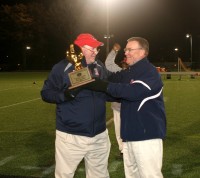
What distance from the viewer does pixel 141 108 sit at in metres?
4.18

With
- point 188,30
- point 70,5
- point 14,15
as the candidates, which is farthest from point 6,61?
point 188,30

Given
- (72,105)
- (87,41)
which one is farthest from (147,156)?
(87,41)

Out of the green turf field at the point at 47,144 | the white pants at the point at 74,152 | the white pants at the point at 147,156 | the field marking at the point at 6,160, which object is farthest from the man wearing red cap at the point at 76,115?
the field marking at the point at 6,160

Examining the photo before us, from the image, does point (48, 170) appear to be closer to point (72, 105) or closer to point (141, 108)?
point (72, 105)

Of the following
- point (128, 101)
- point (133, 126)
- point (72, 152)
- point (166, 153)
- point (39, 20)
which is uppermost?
point (39, 20)

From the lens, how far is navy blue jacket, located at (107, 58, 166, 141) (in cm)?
410

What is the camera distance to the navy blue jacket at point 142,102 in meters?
4.10

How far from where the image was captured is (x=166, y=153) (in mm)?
7391

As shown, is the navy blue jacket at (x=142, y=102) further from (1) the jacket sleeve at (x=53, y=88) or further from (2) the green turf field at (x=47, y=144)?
(2) the green turf field at (x=47, y=144)

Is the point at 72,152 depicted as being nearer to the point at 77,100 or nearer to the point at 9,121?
the point at 77,100

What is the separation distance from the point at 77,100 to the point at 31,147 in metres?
3.79

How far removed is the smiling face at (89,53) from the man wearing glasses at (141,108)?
48 cm

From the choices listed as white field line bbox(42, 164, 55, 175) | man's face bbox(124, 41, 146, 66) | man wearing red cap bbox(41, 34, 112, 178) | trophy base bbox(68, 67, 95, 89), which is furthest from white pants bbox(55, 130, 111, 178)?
white field line bbox(42, 164, 55, 175)

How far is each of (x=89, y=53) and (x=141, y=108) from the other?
912mm
